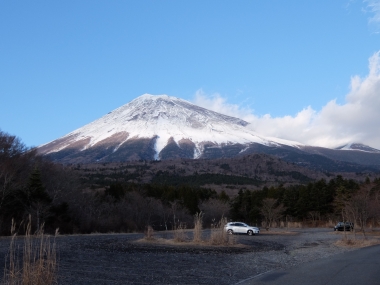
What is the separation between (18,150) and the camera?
122ft

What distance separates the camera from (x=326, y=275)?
11.6 meters

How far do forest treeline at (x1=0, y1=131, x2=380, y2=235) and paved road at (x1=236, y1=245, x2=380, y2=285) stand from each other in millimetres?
12169

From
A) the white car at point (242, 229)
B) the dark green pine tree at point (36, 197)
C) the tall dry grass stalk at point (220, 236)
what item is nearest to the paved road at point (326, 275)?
the tall dry grass stalk at point (220, 236)

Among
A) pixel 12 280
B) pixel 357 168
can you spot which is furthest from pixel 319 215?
pixel 357 168

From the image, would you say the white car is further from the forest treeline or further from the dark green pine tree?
the dark green pine tree

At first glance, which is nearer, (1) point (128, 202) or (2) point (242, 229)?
(2) point (242, 229)

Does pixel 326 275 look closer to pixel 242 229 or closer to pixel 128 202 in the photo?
pixel 242 229

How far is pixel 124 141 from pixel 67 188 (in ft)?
463

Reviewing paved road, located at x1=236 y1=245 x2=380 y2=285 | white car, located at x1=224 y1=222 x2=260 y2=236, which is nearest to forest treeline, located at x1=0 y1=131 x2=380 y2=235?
white car, located at x1=224 y1=222 x2=260 y2=236

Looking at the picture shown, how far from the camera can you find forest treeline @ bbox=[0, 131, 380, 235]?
3159 cm

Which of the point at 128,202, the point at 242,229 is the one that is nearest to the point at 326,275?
the point at 242,229

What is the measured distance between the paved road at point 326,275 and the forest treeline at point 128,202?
1217 cm

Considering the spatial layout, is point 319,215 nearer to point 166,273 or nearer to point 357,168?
point 166,273

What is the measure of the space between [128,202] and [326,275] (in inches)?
1595
